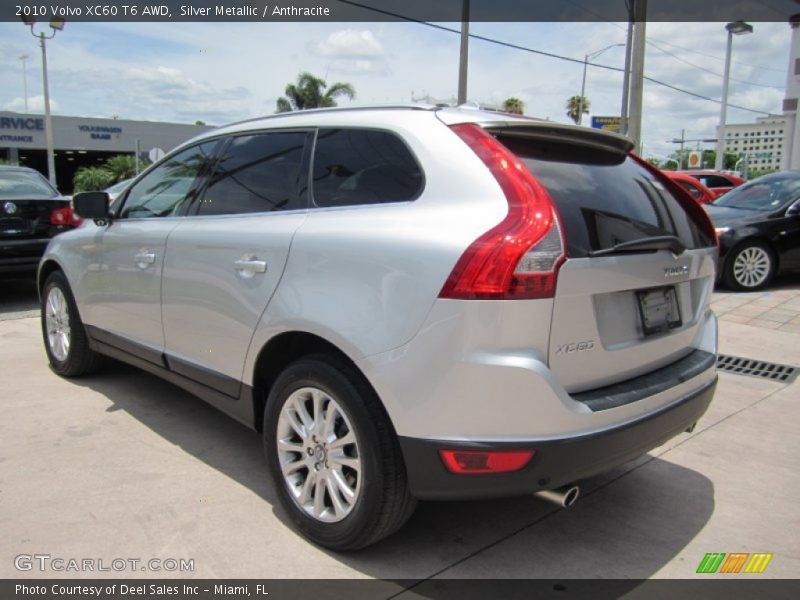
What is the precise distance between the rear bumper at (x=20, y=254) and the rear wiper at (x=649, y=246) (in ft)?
23.3

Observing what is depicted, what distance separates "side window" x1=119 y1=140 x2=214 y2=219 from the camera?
3.72 meters

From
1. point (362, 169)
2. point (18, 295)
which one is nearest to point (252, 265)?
point (362, 169)

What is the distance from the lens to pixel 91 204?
4.17 meters

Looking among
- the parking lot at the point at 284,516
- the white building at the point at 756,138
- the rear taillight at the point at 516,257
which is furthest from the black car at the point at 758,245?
the white building at the point at 756,138

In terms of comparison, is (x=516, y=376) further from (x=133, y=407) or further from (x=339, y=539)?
(x=133, y=407)

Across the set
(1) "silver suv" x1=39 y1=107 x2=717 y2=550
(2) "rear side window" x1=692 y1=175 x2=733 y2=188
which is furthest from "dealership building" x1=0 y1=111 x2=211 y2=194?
(1) "silver suv" x1=39 y1=107 x2=717 y2=550

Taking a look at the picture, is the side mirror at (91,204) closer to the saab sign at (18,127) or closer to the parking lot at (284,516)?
the parking lot at (284,516)

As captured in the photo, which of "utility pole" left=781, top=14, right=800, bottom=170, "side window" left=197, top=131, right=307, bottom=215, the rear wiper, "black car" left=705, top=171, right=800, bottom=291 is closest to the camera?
the rear wiper

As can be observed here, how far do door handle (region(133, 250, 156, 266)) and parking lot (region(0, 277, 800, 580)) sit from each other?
998mm

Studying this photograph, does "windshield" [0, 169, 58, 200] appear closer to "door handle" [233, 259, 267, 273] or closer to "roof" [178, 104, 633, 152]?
"roof" [178, 104, 633, 152]

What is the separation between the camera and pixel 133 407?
433 centimetres

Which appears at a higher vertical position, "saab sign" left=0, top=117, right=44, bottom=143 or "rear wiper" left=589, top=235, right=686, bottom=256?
"saab sign" left=0, top=117, right=44, bottom=143

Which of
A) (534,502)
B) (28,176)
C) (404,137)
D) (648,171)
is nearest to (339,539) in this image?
(534,502)

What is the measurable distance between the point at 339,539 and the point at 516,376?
1.02m
